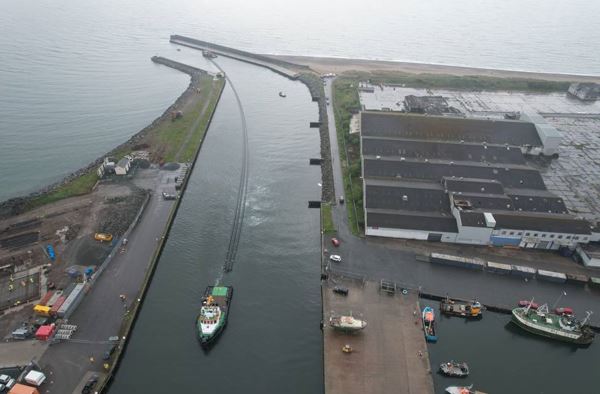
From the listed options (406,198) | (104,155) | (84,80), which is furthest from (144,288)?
(84,80)

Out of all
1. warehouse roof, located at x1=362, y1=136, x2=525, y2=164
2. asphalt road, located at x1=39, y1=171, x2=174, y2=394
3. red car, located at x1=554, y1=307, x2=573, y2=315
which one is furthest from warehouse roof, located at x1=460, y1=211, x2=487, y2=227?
asphalt road, located at x1=39, y1=171, x2=174, y2=394

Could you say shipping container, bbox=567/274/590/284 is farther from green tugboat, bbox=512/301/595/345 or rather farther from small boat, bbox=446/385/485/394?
small boat, bbox=446/385/485/394

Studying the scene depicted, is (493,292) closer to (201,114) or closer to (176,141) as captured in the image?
(176,141)

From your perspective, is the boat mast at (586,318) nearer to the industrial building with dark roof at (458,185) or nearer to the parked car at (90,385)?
the industrial building with dark roof at (458,185)

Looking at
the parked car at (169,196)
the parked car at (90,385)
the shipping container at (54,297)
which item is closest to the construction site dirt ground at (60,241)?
the shipping container at (54,297)

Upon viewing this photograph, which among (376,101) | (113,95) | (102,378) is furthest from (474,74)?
(102,378)

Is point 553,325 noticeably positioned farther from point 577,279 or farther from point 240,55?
point 240,55

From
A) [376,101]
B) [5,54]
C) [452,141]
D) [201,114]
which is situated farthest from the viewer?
[5,54]
